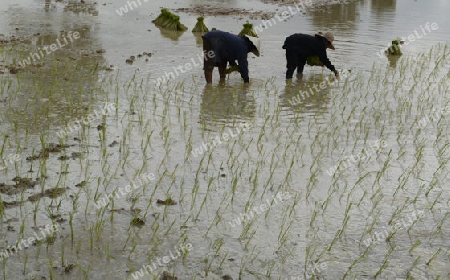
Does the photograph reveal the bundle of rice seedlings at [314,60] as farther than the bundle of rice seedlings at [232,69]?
Yes

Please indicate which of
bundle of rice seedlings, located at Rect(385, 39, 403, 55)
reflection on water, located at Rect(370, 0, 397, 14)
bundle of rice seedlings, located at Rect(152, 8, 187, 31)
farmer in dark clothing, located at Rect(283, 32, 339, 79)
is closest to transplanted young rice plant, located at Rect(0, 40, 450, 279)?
farmer in dark clothing, located at Rect(283, 32, 339, 79)

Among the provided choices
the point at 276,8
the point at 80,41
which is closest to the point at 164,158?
the point at 80,41

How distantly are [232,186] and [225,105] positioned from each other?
2.60 metres

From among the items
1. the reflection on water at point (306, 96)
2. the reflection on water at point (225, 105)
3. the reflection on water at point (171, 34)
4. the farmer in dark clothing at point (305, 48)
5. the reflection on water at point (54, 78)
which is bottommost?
the reflection on water at point (306, 96)

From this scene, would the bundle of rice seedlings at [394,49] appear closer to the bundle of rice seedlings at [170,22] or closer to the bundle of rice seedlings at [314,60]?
the bundle of rice seedlings at [314,60]

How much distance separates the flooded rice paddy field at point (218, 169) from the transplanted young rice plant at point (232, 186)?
0.05ft

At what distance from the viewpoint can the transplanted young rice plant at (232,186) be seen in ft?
11.8

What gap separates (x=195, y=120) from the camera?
6.38 meters

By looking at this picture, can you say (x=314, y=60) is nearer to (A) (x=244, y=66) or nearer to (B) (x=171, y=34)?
(A) (x=244, y=66)

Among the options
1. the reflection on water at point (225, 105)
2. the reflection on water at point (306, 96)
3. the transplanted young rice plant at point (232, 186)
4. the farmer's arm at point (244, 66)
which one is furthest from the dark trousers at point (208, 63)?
the reflection on water at point (306, 96)

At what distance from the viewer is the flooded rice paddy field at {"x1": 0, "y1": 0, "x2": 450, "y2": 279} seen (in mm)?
3604

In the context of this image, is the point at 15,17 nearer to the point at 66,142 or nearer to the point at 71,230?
the point at 66,142

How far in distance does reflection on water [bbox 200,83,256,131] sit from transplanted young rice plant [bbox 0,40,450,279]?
0.12 feet

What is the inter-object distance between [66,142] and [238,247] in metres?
2.44
